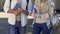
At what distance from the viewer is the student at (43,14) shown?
3914 millimetres

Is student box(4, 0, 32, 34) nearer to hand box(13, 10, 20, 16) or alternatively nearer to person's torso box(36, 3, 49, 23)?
hand box(13, 10, 20, 16)

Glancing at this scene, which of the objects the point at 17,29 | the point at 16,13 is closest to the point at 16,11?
the point at 16,13

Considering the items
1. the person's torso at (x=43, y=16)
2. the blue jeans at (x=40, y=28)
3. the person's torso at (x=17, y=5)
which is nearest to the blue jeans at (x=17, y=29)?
the person's torso at (x=17, y=5)

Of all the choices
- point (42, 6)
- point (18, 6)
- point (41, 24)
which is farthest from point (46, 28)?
point (18, 6)

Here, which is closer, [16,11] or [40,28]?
[16,11]

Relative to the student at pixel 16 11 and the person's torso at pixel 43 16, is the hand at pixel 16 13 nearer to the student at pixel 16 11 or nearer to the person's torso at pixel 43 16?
the student at pixel 16 11

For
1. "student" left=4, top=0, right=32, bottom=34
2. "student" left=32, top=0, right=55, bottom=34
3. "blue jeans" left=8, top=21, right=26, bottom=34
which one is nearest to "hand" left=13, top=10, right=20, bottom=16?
"student" left=4, top=0, right=32, bottom=34

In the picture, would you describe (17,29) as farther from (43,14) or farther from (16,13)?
(43,14)

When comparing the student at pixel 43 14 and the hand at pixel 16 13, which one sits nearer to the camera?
the hand at pixel 16 13

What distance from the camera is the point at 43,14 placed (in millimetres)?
3926

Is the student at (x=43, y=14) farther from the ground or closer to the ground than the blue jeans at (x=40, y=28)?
farther from the ground

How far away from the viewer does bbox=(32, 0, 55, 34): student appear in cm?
391

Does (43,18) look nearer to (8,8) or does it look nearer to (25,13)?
(25,13)

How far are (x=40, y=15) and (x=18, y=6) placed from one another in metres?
0.43
